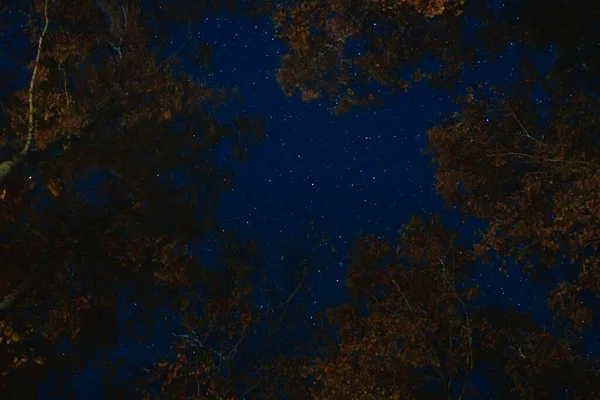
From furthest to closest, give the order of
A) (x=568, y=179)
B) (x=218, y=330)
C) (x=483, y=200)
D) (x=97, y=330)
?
1. (x=218, y=330)
2. (x=483, y=200)
3. (x=568, y=179)
4. (x=97, y=330)

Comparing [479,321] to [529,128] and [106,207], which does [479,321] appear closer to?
[529,128]

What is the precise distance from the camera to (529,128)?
968 centimetres

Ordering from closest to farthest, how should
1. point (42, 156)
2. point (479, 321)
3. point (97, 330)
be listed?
point (42, 156) < point (97, 330) < point (479, 321)

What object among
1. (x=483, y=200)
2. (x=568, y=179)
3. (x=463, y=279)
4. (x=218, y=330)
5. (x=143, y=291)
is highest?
(x=568, y=179)

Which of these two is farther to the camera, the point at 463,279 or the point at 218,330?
the point at 218,330

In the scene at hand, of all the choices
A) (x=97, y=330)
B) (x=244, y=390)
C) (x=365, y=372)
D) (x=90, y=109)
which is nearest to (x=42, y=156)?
(x=90, y=109)

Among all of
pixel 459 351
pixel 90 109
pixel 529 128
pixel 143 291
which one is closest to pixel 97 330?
pixel 143 291

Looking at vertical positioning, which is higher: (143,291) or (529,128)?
(529,128)

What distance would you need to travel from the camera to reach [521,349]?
452 inches

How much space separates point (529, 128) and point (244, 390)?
11094mm

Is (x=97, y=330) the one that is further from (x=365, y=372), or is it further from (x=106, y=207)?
(x=365, y=372)

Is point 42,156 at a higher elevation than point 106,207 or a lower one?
higher

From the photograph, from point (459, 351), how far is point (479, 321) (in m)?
1.41

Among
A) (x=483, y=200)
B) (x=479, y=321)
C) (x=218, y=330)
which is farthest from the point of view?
(x=218, y=330)
